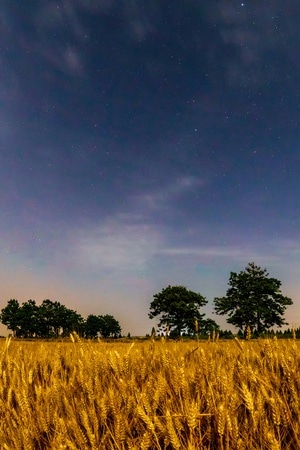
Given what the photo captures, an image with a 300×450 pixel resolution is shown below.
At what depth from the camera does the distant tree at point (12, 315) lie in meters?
93.7

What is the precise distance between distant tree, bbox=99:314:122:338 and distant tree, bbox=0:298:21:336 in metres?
22.2

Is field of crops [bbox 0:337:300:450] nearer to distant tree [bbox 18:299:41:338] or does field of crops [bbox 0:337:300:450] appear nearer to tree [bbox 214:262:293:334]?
tree [bbox 214:262:293:334]

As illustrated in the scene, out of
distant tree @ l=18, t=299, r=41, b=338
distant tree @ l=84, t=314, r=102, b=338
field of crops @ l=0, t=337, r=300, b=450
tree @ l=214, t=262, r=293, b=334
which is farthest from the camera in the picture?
distant tree @ l=84, t=314, r=102, b=338

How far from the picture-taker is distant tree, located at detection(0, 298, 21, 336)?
93.7 meters

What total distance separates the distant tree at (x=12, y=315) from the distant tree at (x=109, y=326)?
72.9 feet

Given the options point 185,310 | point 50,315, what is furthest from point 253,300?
point 50,315

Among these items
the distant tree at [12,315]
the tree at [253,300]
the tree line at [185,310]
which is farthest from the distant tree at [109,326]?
the tree at [253,300]

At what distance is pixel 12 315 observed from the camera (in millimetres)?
96438

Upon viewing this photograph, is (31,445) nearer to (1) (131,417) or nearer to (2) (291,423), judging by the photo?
(1) (131,417)

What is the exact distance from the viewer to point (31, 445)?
230 cm

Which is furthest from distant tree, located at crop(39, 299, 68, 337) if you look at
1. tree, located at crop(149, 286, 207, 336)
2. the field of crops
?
the field of crops

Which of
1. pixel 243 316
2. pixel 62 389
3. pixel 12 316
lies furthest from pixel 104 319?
pixel 62 389

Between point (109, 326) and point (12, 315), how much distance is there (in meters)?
25.8

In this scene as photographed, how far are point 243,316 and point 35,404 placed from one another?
6100 centimetres
